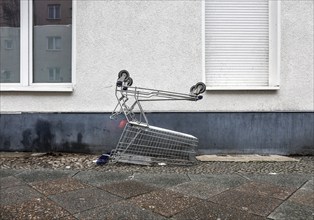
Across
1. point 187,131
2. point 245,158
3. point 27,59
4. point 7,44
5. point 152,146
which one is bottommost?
point 245,158

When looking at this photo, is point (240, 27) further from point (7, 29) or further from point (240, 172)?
point (7, 29)

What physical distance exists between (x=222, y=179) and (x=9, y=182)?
10.0 feet

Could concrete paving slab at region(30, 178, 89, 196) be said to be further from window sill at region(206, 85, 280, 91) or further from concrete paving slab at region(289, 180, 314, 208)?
window sill at region(206, 85, 280, 91)

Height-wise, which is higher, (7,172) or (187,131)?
(187,131)

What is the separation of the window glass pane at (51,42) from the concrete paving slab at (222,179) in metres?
3.43

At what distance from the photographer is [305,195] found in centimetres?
377

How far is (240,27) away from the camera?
20.5 ft

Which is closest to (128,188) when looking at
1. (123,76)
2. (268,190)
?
(268,190)

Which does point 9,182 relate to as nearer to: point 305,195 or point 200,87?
point 200,87

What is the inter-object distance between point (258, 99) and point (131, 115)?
8.78 feet

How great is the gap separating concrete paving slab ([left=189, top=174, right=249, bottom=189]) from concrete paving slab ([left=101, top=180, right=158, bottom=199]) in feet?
2.59

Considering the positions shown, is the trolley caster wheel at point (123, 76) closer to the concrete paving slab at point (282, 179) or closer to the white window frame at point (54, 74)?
the white window frame at point (54, 74)

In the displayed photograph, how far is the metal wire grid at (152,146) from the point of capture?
4.93 m

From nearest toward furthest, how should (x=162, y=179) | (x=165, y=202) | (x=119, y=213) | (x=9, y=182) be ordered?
(x=119, y=213) < (x=165, y=202) < (x=9, y=182) < (x=162, y=179)
